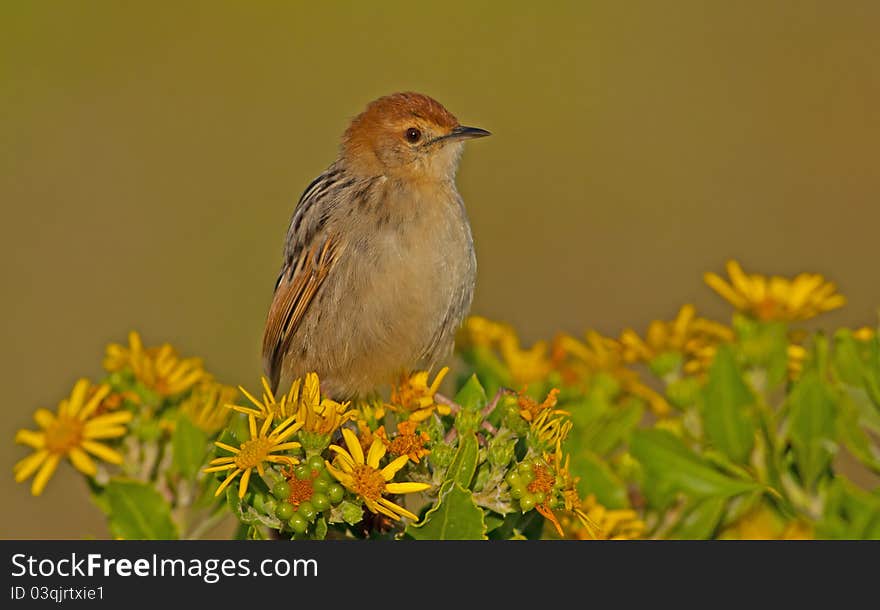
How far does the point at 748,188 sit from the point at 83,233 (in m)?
7.46

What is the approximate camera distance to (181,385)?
3.91 metres

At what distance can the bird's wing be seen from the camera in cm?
464

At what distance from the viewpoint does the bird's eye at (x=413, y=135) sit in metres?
4.99

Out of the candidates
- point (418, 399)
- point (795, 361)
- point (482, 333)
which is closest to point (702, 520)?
point (795, 361)

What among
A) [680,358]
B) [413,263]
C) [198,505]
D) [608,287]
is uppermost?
[608,287]

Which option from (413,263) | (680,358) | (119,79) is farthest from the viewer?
(119,79)

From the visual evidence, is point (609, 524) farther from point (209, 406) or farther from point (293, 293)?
point (293, 293)

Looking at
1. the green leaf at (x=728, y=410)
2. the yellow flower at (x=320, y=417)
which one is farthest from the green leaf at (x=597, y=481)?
the yellow flower at (x=320, y=417)

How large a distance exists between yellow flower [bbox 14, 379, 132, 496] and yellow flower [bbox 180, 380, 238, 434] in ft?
0.86

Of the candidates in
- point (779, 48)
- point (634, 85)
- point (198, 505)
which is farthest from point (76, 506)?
point (779, 48)

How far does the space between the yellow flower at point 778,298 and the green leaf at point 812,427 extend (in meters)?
0.38

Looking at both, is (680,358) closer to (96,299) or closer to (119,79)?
(96,299)

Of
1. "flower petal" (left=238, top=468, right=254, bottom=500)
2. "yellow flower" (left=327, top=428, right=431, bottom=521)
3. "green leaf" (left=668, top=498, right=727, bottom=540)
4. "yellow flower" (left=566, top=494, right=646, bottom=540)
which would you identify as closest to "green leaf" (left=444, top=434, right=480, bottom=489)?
"yellow flower" (left=327, top=428, right=431, bottom=521)

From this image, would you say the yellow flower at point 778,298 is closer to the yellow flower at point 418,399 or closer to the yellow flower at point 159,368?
the yellow flower at point 418,399
